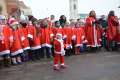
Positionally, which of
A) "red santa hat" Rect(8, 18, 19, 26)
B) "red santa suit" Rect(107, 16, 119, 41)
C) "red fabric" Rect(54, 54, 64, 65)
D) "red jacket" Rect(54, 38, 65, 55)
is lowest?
"red fabric" Rect(54, 54, 64, 65)

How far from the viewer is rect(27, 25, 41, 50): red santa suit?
690 inches

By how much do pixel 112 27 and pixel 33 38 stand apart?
13.4ft

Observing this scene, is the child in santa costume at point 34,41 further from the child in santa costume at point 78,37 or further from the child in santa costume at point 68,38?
the child in santa costume at point 78,37

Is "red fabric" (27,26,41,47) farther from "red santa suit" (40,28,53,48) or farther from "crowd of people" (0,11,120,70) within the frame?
"red santa suit" (40,28,53,48)

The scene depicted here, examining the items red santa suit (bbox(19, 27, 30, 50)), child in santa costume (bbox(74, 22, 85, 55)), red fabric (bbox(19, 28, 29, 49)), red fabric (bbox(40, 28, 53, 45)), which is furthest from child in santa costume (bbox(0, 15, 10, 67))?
child in santa costume (bbox(74, 22, 85, 55))

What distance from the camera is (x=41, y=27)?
59.7 ft

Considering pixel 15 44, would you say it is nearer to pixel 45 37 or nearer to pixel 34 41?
pixel 34 41

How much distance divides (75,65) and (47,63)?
4.58 feet

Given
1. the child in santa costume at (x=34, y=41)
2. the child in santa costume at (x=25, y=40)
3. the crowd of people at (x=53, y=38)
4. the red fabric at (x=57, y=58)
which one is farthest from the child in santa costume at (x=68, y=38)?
the red fabric at (x=57, y=58)

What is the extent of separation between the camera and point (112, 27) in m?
20.0

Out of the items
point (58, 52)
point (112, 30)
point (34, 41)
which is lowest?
point (58, 52)

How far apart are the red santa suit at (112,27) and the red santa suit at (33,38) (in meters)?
3.75

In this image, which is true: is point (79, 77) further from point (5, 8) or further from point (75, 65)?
point (5, 8)

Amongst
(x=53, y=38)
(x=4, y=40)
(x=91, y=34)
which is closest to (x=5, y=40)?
(x=4, y=40)
